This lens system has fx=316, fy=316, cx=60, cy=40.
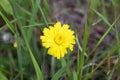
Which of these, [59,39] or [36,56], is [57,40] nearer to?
[59,39]

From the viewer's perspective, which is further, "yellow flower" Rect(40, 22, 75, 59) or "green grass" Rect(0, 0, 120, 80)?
"green grass" Rect(0, 0, 120, 80)

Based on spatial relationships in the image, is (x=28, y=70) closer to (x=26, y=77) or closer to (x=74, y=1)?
(x=26, y=77)

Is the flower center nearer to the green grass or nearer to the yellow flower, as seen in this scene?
the yellow flower

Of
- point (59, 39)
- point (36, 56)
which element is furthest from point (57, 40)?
point (36, 56)

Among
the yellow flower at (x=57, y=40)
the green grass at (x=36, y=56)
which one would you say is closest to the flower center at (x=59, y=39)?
the yellow flower at (x=57, y=40)


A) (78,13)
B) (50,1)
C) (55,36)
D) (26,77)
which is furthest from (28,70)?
(78,13)

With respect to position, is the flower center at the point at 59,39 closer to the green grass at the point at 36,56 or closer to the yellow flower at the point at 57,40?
the yellow flower at the point at 57,40

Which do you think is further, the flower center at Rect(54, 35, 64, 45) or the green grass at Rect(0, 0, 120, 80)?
the green grass at Rect(0, 0, 120, 80)

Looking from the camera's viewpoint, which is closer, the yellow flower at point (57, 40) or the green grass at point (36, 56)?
the yellow flower at point (57, 40)

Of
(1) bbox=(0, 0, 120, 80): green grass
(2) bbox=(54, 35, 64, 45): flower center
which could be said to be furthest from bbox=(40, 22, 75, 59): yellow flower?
(1) bbox=(0, 0, 120, 80): green grass
